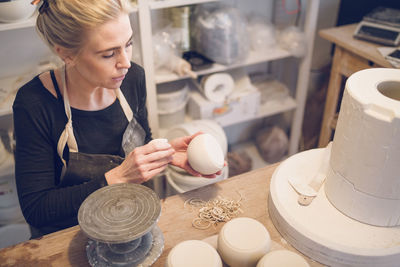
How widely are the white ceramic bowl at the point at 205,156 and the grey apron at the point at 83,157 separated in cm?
35

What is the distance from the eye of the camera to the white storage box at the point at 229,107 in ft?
7.38

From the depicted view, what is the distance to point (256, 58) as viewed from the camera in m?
2.27

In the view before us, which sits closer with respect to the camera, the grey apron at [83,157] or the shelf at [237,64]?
the grey apron at [83,157]

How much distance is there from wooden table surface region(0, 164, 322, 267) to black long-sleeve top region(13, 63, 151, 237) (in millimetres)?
210

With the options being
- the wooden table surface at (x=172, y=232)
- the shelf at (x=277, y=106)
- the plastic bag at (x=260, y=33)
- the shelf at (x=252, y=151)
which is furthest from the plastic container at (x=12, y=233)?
the plastic bag at (x=260, y=33)

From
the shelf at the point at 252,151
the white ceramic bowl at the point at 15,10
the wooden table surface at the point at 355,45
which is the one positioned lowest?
the shelf at the point at 252,151

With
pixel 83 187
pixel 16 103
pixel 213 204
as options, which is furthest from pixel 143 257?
pixel 16 103

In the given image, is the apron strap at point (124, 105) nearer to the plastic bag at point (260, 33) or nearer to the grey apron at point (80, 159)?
the grey apron at point (80, 159)

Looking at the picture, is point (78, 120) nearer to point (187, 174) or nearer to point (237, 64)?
point (187, 174)

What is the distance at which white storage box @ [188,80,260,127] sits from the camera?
225 centimetres

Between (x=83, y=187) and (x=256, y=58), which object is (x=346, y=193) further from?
(x=256, y=58)

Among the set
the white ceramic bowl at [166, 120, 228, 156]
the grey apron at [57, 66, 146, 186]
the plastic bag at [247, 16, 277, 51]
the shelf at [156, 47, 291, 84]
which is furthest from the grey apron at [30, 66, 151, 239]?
the plastic bag at [247, 16, 277, 51]

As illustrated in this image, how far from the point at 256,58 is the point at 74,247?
162cm

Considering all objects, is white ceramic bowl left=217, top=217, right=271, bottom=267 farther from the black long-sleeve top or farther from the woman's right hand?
the black long-sleeve top
